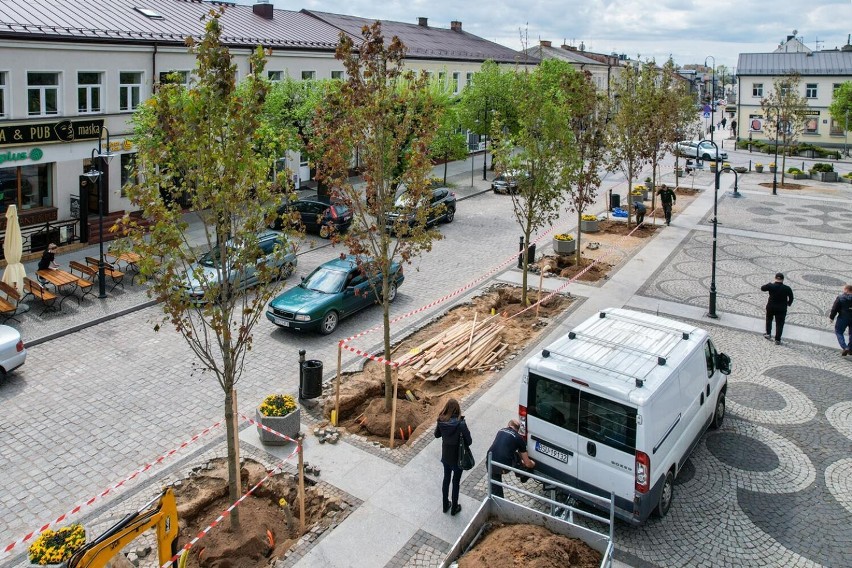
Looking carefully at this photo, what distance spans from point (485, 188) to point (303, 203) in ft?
49.4

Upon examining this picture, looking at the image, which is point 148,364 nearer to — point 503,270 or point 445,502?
point 445,502

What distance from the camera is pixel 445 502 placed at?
1064cm

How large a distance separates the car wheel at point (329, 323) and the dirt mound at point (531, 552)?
10278mm

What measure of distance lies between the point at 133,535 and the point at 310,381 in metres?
6.55

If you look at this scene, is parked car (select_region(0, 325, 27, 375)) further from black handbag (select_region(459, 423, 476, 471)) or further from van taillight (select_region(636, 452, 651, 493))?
van taillight (select_region(636, 452, 651, 493))

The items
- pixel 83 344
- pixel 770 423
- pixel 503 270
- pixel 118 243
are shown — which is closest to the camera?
pixel 118 243

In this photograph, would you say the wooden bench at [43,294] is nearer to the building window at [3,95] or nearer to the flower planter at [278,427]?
the building window at [3,95]

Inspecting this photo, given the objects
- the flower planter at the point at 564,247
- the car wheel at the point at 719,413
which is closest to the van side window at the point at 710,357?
the car wheel at the point at 719,413

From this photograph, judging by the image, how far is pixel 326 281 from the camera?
63.9 ft

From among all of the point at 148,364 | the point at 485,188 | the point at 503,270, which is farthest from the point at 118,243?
the point at 485,188

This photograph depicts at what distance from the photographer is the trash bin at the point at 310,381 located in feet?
46.9

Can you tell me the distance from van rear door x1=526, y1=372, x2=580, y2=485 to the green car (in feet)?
23.8

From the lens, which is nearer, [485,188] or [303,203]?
[303,203]

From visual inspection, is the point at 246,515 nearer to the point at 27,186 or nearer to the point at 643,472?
the point at 643,472
